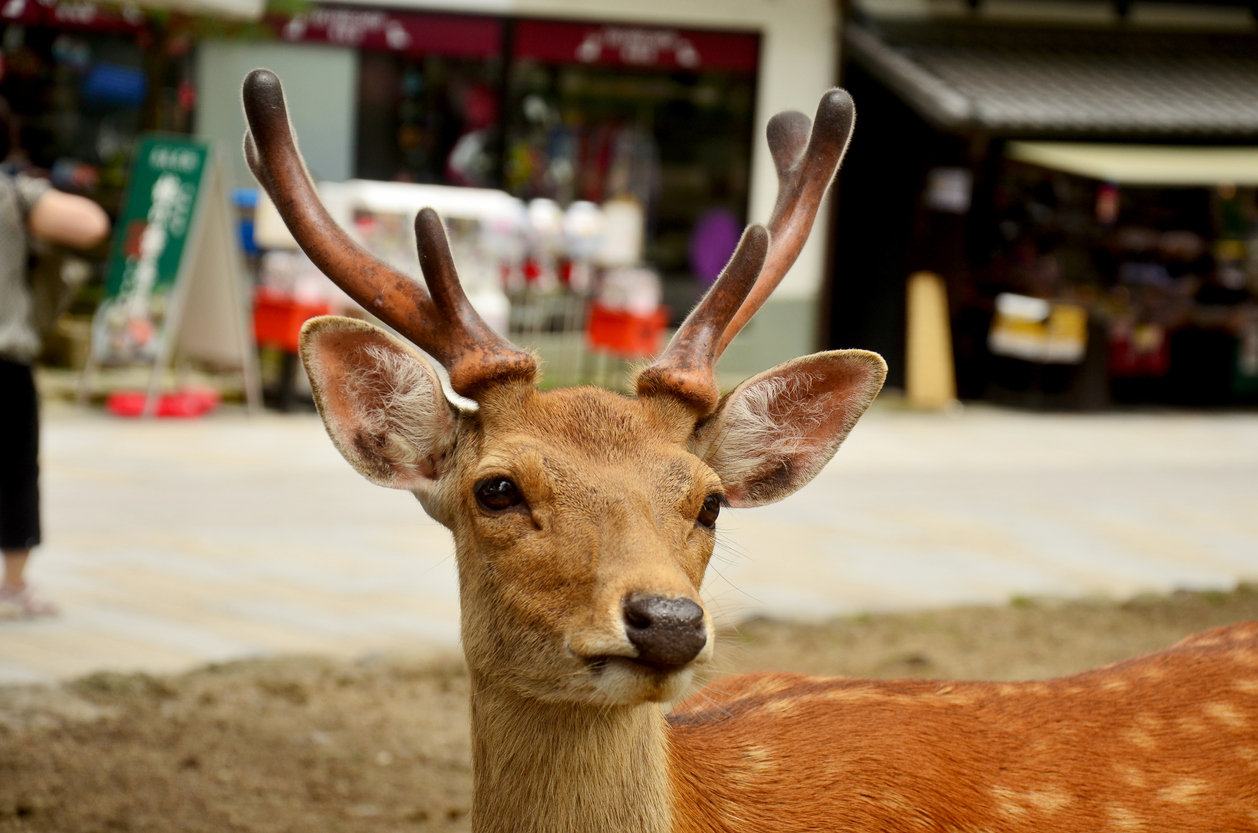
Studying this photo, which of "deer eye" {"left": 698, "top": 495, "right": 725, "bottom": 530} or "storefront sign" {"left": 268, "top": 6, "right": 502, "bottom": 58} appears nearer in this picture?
"deer eye" {"left": 698, "top": 495, "right": 725, "bottom": 530}

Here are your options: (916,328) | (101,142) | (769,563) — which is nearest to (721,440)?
(769,563)

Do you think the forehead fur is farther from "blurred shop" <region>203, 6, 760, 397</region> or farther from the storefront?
the storefront

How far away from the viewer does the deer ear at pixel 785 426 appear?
266cm

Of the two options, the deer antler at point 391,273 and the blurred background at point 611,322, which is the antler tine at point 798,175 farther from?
the blurred background at point 611,322

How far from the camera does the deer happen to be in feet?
7.70

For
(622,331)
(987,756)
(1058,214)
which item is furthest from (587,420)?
(1058,214)

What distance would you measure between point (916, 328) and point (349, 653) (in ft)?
28.0

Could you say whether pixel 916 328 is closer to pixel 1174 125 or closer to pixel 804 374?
pixel 1174 125

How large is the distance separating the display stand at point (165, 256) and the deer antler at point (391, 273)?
24.3 ft

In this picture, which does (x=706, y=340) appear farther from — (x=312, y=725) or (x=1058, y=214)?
(x=1058, y=214)

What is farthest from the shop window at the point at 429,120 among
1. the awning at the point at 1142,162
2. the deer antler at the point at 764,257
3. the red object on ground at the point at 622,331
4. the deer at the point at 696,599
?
the deer at the point at 696,599

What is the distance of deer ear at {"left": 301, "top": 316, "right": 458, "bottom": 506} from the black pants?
305 centimetres

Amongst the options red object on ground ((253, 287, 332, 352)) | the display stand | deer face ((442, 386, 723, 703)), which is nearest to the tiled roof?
red object on ground ((253, 287, 332, 352))

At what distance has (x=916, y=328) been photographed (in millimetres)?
12992
